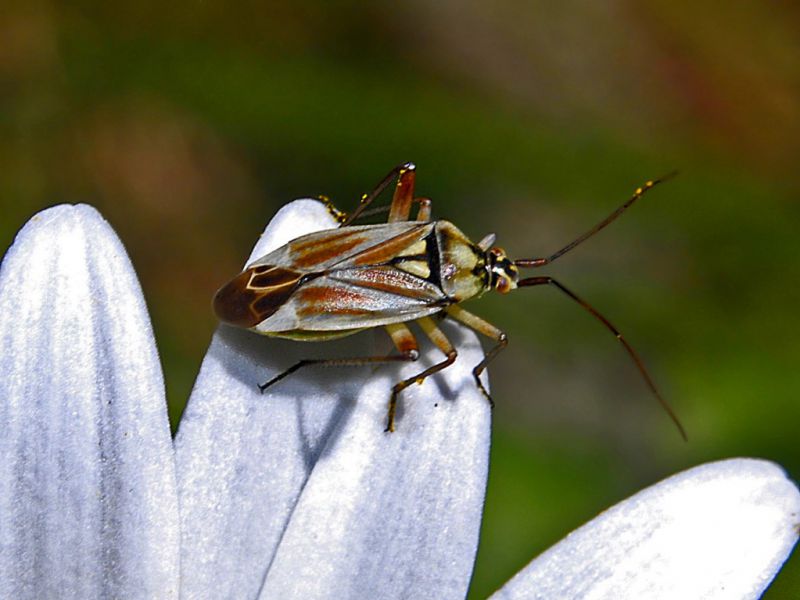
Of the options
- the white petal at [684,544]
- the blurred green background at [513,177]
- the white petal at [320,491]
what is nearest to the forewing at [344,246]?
the white petal at [320,491]

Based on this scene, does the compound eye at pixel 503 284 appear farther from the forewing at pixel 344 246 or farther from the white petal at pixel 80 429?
the white petal at pixel 80 429

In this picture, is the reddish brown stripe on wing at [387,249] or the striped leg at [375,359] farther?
the reddish brown stripe on wing at [387,249]

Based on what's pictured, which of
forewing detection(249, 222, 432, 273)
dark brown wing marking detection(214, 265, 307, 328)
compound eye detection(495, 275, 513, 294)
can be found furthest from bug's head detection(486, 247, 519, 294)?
dark brown wing marking detection(214, 265, 307, 328)

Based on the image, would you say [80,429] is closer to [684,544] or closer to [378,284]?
[378,284]

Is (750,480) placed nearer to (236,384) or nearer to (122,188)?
(236,384)

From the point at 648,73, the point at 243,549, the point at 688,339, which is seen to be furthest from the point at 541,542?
the point at 648,73

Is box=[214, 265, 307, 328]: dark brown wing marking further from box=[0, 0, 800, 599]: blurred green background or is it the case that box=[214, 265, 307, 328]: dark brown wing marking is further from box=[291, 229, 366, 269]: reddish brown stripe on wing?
box=[0, 0, 800, 599]: blurred green background
